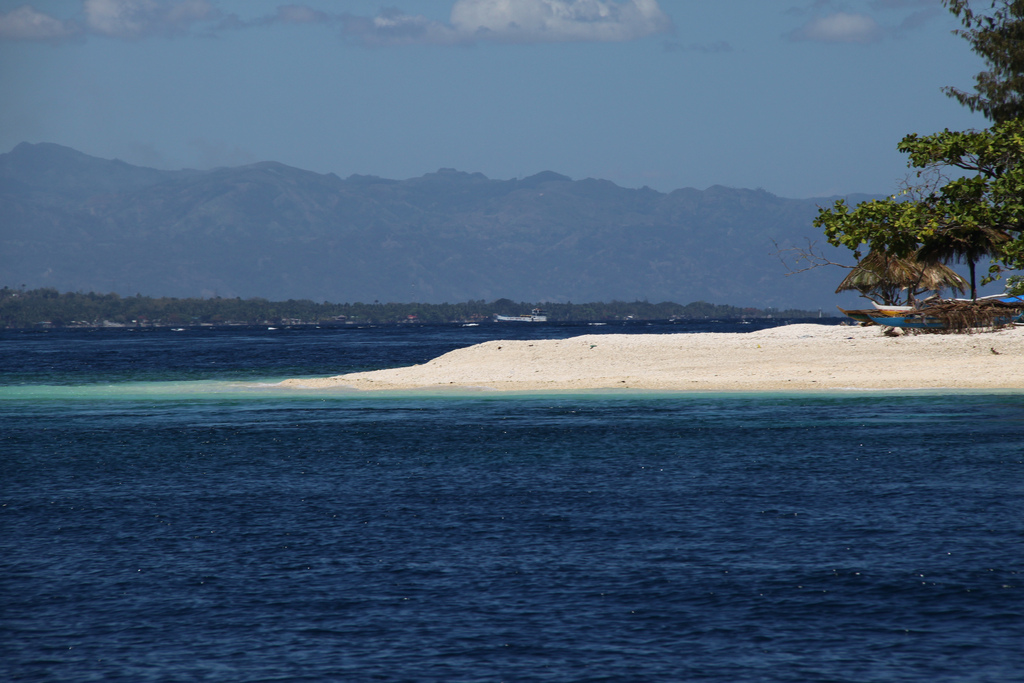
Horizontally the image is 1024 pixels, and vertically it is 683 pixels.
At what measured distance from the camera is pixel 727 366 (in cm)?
4300

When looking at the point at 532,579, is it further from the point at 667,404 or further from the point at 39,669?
the point at 667,404

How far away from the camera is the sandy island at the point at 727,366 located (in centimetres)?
3847

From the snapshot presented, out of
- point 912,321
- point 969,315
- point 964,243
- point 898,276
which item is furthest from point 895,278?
point 964,243

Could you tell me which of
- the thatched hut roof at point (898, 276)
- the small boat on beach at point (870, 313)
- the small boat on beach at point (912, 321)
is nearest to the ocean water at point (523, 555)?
the small boat on beach at point (912, 321)

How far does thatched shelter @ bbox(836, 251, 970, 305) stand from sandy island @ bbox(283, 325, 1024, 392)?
12590mm

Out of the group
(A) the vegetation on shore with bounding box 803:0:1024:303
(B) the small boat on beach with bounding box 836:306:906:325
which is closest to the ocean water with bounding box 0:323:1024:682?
(A) the vegetation on shore with bounding box 803:0:1024:303

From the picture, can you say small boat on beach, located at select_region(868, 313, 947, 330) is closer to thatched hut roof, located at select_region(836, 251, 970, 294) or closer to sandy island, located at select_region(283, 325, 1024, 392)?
Answer: sandy island, located at select_region(283, 325, 1024, 392)

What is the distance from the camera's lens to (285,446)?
958 inches

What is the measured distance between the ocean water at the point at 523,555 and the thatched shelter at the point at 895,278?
39.2 meters

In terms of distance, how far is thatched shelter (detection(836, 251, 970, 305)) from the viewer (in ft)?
207

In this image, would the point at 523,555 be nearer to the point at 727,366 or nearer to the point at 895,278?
the point at 727,366

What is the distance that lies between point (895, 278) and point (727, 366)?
2523cm

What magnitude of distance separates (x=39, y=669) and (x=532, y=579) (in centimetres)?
489

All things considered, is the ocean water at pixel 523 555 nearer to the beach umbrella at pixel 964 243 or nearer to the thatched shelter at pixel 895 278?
the beach umbrella at pixel 964 243
